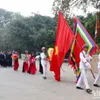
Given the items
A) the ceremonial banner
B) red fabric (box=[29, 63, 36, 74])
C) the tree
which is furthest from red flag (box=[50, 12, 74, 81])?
the tree

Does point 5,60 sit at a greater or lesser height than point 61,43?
lesser

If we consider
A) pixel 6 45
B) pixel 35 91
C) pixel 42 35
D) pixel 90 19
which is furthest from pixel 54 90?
pixel 6 45

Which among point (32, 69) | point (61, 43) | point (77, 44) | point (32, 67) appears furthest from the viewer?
point (32, 67)

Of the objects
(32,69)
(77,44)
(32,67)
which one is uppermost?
(77,44)

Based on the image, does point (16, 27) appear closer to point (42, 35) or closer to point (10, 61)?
point (42, 35)

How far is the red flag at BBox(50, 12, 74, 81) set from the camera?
→ 14.3 metres

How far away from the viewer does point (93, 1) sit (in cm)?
2853

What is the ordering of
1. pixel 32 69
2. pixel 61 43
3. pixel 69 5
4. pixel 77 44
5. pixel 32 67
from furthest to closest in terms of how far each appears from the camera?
pixel 69 5
pixel 32 67
pixel 32 69
pixel 61 43
pixel 77 44

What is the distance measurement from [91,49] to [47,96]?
4.18 m

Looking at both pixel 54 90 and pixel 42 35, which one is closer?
pixel 54 90

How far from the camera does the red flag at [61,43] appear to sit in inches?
562

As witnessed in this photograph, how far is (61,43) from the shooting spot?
48.0 feet

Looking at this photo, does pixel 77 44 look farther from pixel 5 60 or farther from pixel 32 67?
pixel 5 60

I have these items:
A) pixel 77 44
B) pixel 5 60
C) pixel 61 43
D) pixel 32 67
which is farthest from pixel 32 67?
pixel 5 60
